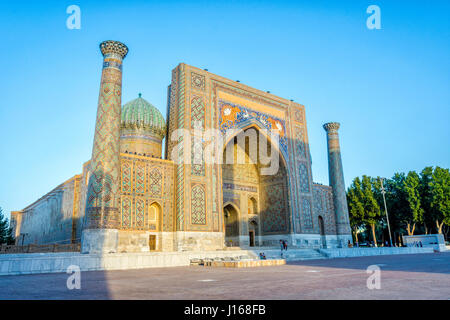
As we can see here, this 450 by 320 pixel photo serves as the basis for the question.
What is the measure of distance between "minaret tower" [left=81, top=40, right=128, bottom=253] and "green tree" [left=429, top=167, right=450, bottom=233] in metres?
21.9

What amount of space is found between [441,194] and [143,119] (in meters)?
20.7

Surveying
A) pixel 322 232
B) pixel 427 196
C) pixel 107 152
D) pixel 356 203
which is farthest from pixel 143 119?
pixel 427 196

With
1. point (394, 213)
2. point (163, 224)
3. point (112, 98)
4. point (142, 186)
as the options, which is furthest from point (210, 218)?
point (394, 213)

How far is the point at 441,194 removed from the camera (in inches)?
918

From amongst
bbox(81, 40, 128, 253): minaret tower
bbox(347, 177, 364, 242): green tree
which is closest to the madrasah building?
bbox(81, 40, 128, 253): minaret tower

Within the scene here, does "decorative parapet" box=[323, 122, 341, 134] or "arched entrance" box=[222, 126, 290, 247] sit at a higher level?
"decorative parapet" box=[323, 122, 341, 134]

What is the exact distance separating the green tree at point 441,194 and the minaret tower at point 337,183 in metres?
7.42

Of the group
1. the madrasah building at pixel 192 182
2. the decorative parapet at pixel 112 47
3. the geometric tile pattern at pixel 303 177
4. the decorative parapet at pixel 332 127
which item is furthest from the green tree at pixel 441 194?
the decorative parapet at pixel 112 47

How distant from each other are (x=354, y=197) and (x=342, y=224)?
20.1 ft

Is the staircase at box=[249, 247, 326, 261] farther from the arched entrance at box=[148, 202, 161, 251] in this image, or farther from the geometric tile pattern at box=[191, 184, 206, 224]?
the arched entrance at box=[148, 202, 161, 251]

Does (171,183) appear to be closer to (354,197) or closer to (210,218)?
(210,218)

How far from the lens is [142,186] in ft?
44.1

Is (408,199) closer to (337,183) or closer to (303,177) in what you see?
(337,183)

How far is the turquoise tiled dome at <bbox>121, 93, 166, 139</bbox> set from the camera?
17.2 metres
